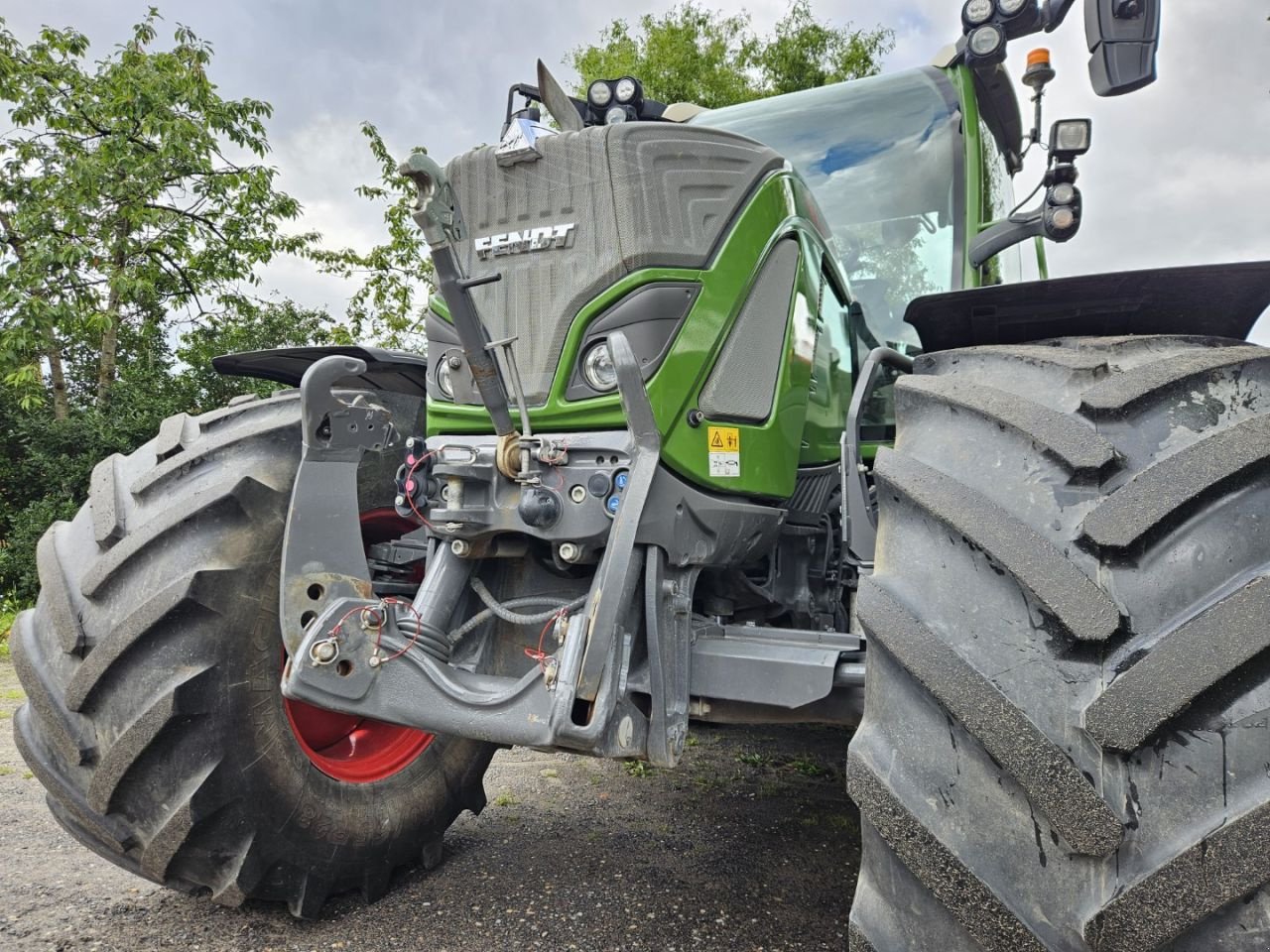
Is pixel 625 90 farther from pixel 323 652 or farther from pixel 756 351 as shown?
pixel 323 652

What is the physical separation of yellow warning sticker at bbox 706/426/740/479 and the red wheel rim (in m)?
1.04

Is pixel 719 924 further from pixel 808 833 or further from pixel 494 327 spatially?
pixel 494 327

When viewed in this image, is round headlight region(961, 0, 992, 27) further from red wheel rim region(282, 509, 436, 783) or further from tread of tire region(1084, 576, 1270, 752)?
red wheel rim region(282, 509, 436, 783)

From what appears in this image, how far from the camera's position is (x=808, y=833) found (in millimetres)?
3293

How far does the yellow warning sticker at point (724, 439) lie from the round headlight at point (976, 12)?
155 cm

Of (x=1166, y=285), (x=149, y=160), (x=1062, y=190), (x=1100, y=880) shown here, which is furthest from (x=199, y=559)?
(x=149, y=160)

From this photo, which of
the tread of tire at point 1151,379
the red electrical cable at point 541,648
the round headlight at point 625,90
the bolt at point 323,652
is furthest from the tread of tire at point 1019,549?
the round headlight at point 625,90

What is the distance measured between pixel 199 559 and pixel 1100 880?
6.20ft

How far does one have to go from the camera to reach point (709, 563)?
2.20 meters

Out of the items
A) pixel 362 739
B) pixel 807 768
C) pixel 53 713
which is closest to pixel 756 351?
pixel 362 739

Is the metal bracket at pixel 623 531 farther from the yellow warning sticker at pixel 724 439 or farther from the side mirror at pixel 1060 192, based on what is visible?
the side mirror at pixel 1060 192

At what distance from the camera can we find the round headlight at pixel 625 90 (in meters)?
3.29

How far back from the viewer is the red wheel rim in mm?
2514

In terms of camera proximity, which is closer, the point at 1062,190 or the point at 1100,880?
the point at 1100,880
